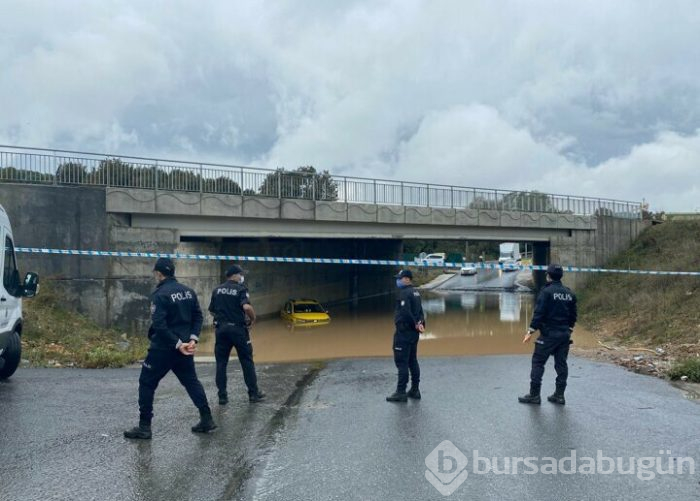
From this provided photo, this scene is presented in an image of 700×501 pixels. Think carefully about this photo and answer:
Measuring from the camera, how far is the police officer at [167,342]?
17.5ft

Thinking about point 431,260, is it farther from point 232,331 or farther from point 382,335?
point 232,331

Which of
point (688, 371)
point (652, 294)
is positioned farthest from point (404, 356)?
point (652, 294)

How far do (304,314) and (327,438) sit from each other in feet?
62.3

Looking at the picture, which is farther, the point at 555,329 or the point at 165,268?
the point at 555,329

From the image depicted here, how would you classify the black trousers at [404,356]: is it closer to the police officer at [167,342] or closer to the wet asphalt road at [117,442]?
the wet asphalt road at [117,442]

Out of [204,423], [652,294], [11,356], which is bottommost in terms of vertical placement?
[204,423]

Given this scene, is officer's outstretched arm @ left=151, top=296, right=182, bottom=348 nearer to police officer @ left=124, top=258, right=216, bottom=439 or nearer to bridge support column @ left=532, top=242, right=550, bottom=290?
police officer @ left=124, top=258, right=216, bottom=439

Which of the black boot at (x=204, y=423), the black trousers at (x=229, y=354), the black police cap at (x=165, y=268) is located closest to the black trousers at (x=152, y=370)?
the black boot at (x=204, y=423)

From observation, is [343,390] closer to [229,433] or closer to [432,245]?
[229,433]

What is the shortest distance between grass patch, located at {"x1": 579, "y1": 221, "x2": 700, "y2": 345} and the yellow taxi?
10687mm

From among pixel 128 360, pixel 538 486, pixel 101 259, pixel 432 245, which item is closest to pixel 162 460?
pixel 538 486

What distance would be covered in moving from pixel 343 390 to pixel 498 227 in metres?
20.0

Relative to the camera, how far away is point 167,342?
5.34 meters

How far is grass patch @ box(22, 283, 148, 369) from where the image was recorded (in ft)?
34.0
